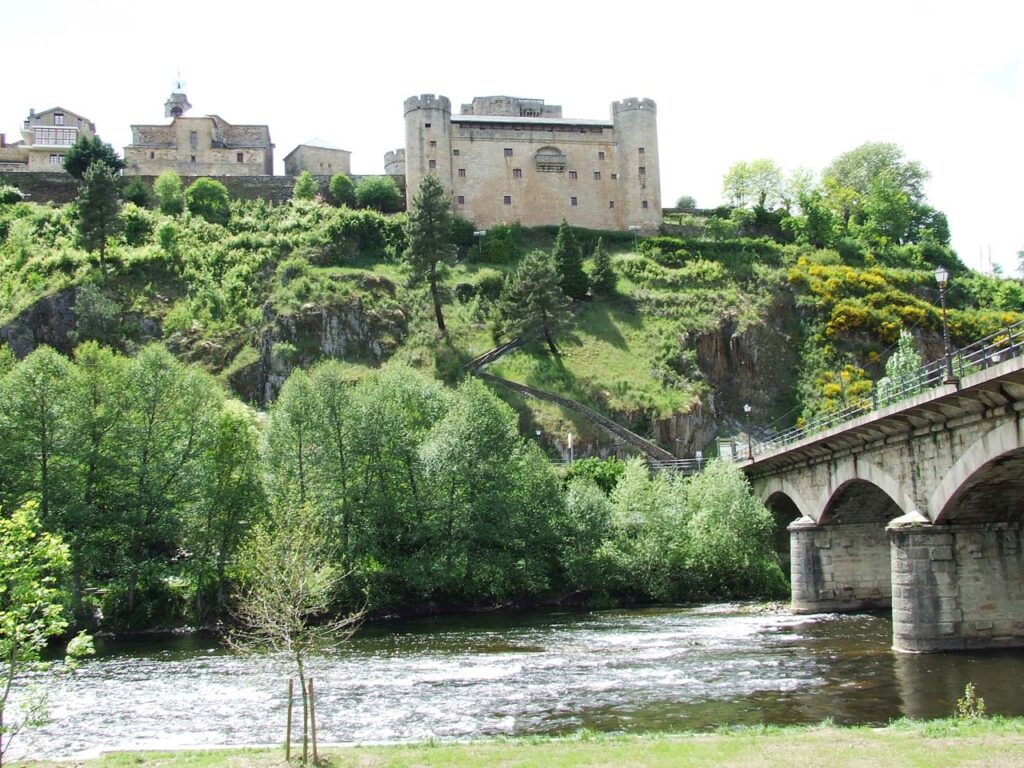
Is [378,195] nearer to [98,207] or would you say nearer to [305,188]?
[305,188]

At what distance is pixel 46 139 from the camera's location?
111m

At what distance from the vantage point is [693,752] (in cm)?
1528

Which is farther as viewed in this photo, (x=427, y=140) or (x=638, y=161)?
(x=638, y=161)

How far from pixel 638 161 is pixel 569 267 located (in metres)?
23.2

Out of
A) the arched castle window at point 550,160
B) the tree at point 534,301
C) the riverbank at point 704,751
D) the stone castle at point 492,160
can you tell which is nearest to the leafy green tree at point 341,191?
the stone castle at point 492,160

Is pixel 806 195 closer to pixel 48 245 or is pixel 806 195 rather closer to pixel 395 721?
pixel 48 245

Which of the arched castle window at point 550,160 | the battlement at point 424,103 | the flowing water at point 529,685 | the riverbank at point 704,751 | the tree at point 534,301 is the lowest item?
the flowing water at point 529,685

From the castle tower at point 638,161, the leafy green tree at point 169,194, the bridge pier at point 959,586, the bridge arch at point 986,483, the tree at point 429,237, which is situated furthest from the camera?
the castle tower at point 638,161

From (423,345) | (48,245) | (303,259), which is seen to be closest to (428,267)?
(423,345)

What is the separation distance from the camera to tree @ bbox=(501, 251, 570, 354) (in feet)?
244

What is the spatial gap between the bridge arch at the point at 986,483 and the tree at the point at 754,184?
278 feet

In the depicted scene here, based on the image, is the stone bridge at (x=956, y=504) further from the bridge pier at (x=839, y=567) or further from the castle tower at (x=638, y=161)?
the castle tower at (x=638, y=161)

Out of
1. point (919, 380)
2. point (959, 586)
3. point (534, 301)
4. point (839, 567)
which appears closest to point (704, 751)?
point (959, 586)

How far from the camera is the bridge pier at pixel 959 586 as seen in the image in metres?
25.6
